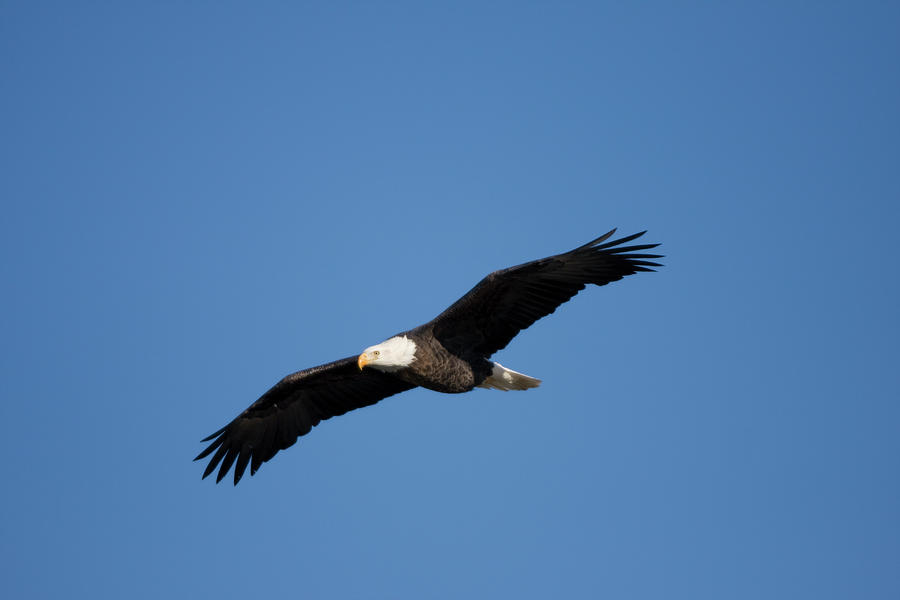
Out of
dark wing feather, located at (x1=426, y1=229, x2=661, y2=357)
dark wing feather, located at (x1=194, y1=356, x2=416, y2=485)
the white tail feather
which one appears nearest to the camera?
dark wing feather, located at (x1=426, y1=229, x2=661, y2=357)

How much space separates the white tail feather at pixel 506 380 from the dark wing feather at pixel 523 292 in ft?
1.88

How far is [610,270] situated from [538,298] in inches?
32.7

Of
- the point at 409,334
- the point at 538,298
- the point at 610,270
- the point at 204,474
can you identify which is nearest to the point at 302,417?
the point at 204,474

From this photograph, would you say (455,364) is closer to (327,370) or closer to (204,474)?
(327,370)

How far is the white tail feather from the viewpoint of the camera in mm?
10688

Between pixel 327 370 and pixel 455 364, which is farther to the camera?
pixel 327 370

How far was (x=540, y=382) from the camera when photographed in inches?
432

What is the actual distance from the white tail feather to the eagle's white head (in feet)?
4.06

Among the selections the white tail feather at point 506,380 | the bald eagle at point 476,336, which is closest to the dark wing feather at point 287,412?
the bald eagle at point 476,336

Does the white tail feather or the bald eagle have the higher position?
the bald eagle

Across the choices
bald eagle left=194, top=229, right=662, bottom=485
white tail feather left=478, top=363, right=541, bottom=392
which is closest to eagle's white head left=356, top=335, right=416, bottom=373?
bald eagle left=194, top=229, right=662, bottom=485

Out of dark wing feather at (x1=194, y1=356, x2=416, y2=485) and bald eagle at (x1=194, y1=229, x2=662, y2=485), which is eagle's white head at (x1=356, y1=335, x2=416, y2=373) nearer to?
bald eagle at (x1=194, y1=229, x2=662, y2=485)

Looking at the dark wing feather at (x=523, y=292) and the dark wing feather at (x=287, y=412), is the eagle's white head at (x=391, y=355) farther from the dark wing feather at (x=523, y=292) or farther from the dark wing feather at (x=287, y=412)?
the dark wing feather at (x=287, y=412)

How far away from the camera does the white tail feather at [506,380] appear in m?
10.7
